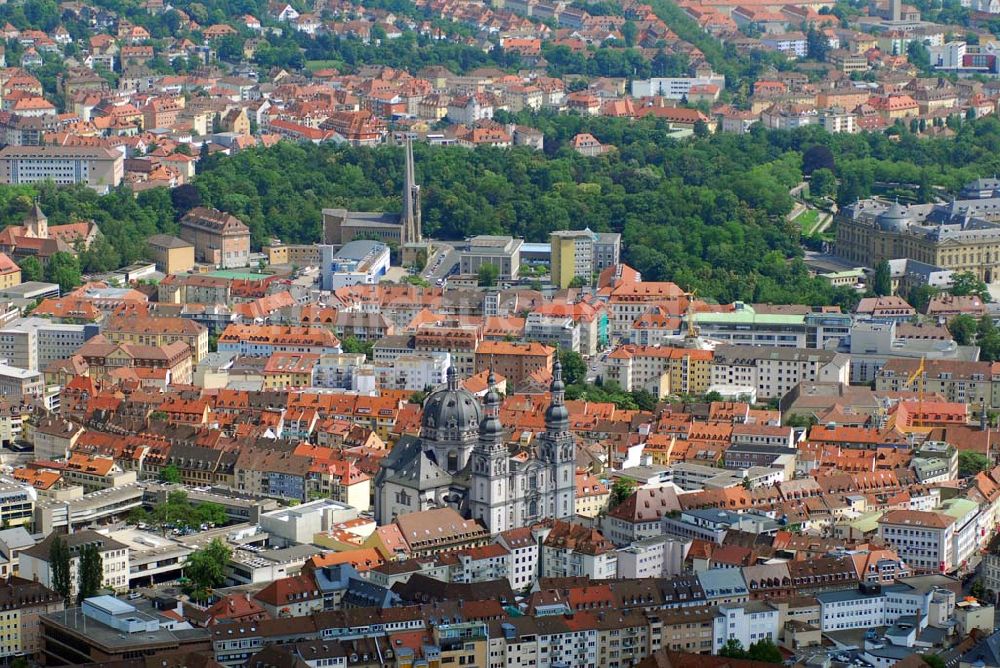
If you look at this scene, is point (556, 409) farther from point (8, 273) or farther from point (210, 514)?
point (8, 273)

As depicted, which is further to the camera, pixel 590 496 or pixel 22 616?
pixel 590 496

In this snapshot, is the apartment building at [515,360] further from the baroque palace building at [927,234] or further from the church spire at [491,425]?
the baroque palace building at [927,234]

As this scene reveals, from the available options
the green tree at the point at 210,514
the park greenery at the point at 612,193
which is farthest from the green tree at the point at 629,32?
the green tree at the point at 210,514

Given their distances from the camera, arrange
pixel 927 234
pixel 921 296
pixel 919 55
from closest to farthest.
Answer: pixel 921 296 → pixel 927 234 → pixel 919 55

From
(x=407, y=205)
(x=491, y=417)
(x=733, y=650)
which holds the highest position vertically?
(x=491, y=417)

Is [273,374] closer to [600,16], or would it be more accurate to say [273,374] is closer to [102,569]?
[102,569]

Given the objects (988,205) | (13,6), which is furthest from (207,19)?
(988,205)

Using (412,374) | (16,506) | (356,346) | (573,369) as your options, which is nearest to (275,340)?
(356,346)
